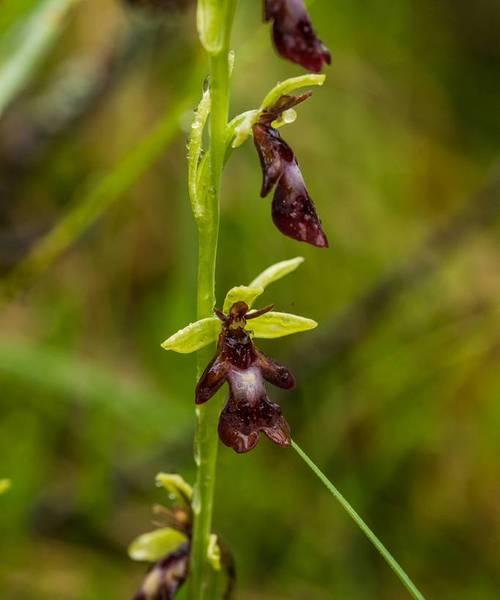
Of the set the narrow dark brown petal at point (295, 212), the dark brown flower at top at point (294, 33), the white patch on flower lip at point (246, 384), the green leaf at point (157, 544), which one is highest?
the dark brown flower at top at point (294, 33)

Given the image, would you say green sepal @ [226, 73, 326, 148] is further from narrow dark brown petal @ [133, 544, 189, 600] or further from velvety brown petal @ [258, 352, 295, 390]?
narrow dark brown petal @ [133, 544, 189, 600]

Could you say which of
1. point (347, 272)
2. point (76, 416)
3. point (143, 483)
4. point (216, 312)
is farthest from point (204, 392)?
point (347, 272)

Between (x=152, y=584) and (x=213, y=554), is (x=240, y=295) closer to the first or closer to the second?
(x=213, y=554)

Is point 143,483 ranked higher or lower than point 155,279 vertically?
lower

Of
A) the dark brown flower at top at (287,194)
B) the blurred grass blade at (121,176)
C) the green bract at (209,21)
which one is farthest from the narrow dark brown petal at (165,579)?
the green bract at (209,21)

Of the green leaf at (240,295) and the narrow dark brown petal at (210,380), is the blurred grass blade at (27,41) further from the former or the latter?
the narrow dark brown petal at (210,380)

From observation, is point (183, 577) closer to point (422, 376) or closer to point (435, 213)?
point (422, 376)

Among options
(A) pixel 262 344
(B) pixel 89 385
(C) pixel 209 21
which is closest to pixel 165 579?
(C) pixel 209 21
